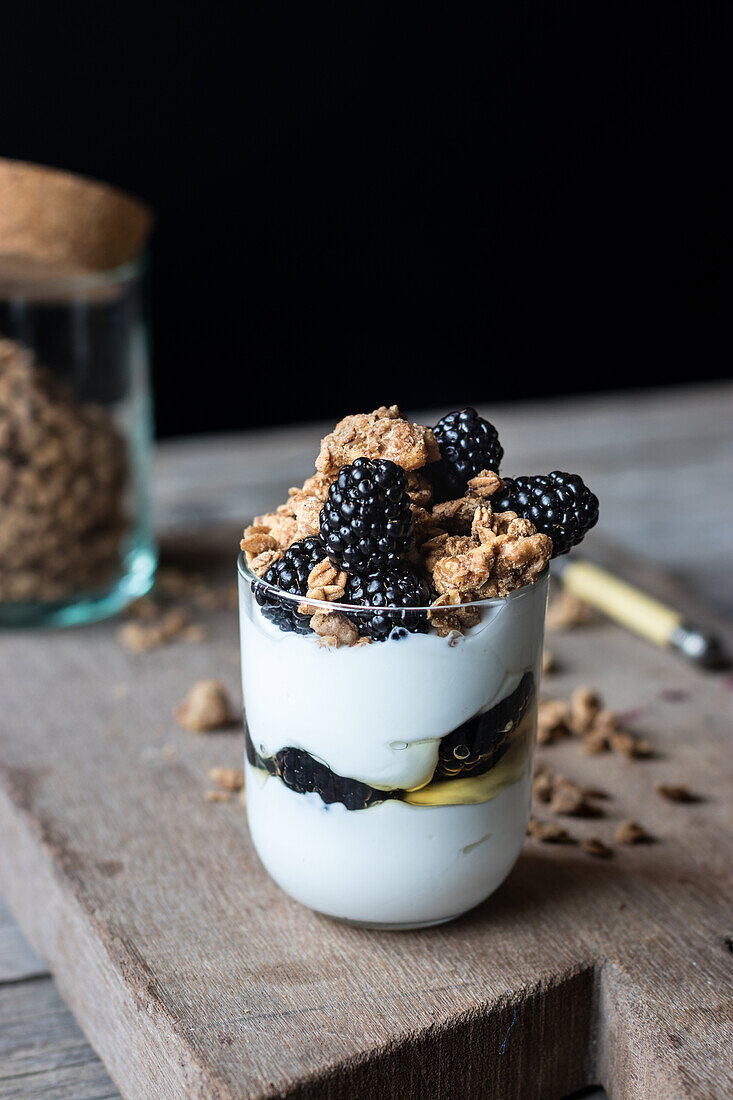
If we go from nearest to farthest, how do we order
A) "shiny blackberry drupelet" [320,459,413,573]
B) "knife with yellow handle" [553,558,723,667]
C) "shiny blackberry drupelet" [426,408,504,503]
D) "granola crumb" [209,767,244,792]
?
"shiny blackberry drupelet" [320,459,413,573]
"shiny blackberry drupelet" [426,408,504,503]
"granola crumb" [209,767,244,792]
"knife with yellow handle" [553,558,723,667]

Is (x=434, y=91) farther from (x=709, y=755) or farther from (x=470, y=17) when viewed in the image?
(x=709, y=755)

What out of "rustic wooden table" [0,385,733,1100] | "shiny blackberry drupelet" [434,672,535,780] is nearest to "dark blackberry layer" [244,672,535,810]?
"shiny blackberry drupelet" [434,672,535,780]

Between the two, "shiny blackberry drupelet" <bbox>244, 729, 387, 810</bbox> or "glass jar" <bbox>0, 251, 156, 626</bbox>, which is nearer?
"shiny blackberry drupelet" <bbox>244, 729, 387, 810</bbox>

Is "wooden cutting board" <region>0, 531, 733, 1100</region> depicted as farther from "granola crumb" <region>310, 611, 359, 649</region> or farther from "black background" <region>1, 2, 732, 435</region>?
"black background" <region>1, 2, 732, 435</region>

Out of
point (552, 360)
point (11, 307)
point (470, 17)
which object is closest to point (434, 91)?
point (470, 17)

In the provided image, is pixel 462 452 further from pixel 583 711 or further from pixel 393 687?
pixel 583 711

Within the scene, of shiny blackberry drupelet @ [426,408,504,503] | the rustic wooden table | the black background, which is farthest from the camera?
the black background

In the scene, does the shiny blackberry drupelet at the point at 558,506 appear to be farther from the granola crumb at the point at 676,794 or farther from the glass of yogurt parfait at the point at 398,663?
the granola crumb at the point at 676,794
